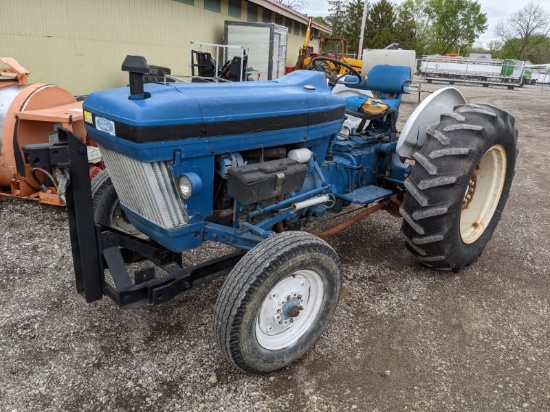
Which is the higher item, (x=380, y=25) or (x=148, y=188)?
(x=380, y=25)

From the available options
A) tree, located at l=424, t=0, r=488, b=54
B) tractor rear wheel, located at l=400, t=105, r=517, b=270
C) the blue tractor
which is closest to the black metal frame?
the blue tractor

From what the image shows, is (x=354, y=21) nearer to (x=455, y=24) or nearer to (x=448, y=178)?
(x=455, y=24)

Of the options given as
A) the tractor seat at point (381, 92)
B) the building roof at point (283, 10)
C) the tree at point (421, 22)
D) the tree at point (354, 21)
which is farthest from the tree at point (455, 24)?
the tractor seat at point (381, 92)

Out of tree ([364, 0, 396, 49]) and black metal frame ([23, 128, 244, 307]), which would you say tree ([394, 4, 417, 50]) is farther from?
black metal frame ([23, 128, 244, 307])

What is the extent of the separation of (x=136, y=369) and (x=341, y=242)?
217 cm

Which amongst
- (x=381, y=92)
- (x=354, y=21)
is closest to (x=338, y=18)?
(x=354, y=21)

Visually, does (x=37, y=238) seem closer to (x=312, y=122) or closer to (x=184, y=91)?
(x=184, y=91)

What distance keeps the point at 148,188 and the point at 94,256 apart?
1.48 feet

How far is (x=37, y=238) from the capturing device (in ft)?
12.2

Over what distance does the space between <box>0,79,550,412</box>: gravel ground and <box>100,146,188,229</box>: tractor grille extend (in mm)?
761

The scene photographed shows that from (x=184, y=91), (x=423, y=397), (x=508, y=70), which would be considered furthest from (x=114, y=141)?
(x=508, y=70)

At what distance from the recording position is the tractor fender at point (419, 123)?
134 inches

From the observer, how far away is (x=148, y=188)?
2244 millimetres

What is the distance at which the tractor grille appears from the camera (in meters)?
2.20
